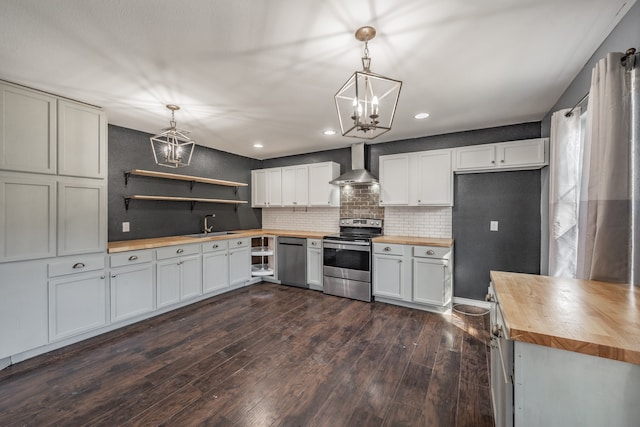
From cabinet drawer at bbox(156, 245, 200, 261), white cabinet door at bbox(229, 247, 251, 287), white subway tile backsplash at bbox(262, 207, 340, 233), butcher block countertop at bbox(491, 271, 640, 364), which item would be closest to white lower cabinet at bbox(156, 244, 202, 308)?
cabinet drawer at bbox(156, 245, 200, 261)

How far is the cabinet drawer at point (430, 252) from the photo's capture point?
A: 11.3ft

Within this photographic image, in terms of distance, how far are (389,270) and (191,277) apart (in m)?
2.80

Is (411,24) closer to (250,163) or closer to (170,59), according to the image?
(170,59)

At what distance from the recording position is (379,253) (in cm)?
387

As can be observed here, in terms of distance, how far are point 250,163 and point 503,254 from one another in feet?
15.7

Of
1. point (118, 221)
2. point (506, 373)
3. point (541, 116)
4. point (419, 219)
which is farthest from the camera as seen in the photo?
point (419, 219)

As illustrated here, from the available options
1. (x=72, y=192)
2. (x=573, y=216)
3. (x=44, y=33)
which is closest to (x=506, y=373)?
(x=573, y=216)

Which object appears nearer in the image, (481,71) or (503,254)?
(481,71)

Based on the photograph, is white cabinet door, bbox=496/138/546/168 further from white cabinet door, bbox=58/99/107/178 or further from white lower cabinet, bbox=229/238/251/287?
white cabinet door, bbox=58/99/107/178

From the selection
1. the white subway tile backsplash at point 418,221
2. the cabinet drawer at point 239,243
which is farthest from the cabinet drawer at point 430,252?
the cabinet drawer at point 239,243

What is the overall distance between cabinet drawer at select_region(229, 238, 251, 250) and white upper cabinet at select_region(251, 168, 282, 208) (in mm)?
1011

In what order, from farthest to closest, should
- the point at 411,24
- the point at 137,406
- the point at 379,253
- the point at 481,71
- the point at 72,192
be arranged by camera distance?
1. the point at 379,253
2. the point at 72,192
3. the point at 481,71
4. the point at 137,406
5. the point at 411,24

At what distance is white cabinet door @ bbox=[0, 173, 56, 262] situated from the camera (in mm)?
2328

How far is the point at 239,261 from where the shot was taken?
14.9 ft
